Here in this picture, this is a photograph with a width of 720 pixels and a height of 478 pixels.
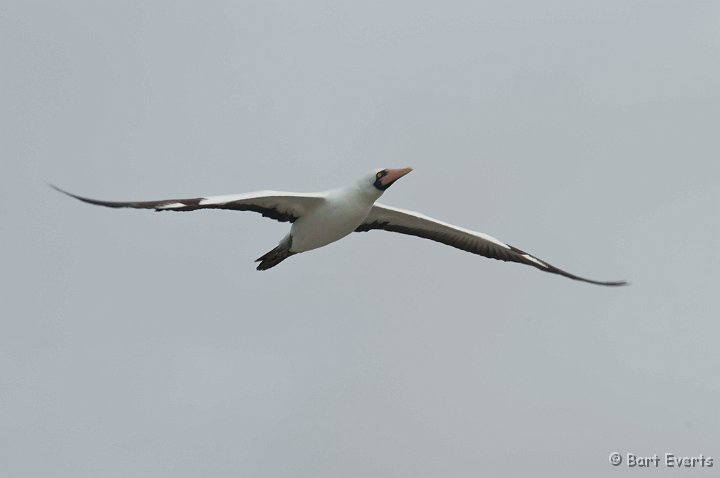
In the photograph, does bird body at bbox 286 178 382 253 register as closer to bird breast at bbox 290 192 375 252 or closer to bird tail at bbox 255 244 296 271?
bird breast at bbox 290 192 375 252

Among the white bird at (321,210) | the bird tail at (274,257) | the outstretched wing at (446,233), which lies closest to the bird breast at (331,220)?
the white bird at (321,210)

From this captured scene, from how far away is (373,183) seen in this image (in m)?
28.3

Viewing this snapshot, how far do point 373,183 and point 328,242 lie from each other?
1.77 meters

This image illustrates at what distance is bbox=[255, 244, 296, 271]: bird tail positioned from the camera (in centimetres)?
2939

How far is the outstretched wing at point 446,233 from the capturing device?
100 feet

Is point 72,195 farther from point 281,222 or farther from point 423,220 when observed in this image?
point 423,220

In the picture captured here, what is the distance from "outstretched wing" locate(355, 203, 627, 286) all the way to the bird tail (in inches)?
87.4

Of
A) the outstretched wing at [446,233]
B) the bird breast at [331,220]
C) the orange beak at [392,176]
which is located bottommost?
the outstretched wing at [446,233]

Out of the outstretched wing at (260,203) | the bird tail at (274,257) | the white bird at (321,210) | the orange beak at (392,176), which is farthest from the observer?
the bird tail at (274,257)

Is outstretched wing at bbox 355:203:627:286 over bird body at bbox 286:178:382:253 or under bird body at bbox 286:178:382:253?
under

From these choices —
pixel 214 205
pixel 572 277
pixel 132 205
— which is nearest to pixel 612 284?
pixel 572 277

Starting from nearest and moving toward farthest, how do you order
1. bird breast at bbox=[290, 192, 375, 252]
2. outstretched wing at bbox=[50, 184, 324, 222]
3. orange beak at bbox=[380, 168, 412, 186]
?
outstretched wing at bbox=[50, 184, 324, 222] < orange beak at bbox=[380, 168, 412, 186] < bird breast at bbox=[290, 192, 375, 252]

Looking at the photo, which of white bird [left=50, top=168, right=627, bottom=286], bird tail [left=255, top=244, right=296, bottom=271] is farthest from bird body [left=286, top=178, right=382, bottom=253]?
bird tail [left=255, top=244, right=296, bottom=271]

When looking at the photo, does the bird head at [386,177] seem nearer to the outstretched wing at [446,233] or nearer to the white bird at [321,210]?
the white bird at [321,210]
